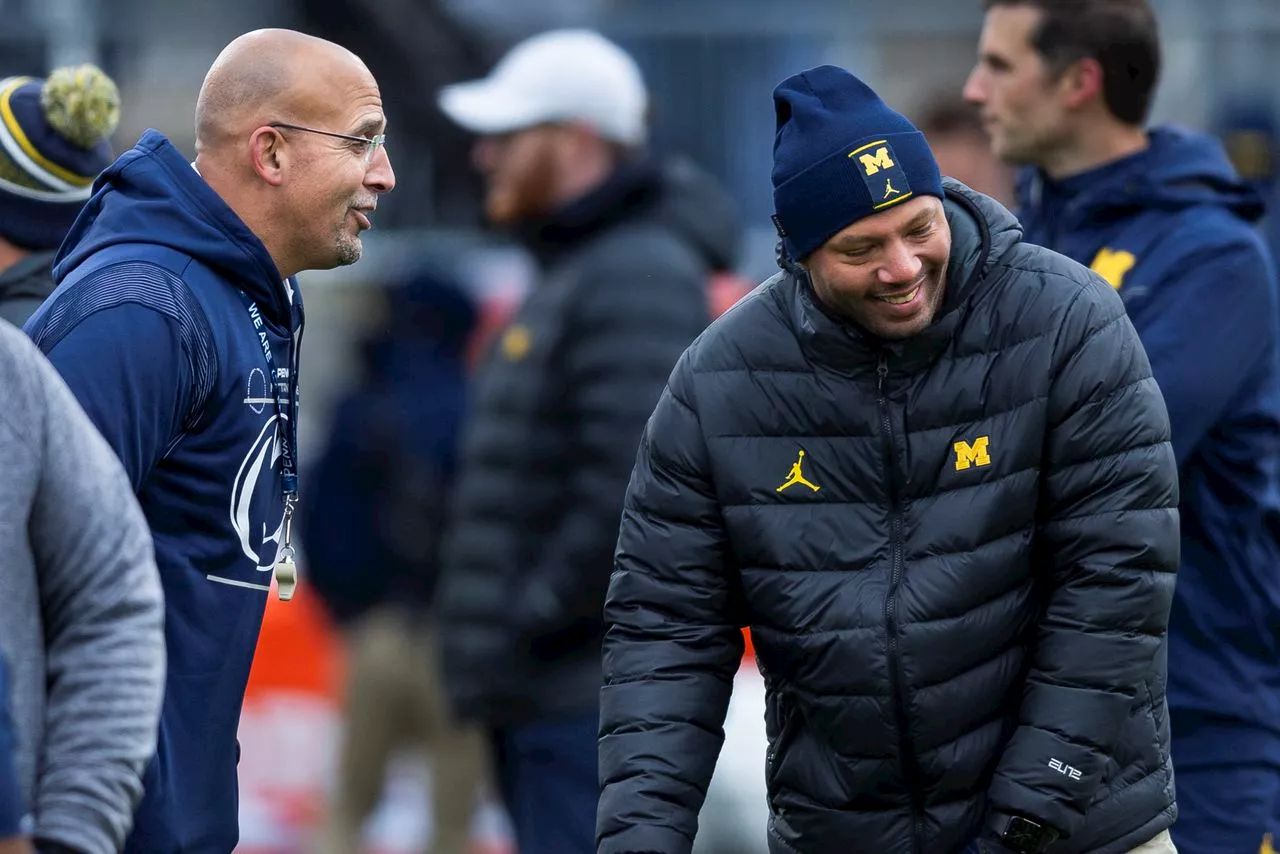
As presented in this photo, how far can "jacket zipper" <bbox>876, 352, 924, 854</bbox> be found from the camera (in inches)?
141

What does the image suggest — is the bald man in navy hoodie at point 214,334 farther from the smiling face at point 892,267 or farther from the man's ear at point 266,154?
the smiling face at point 892,267

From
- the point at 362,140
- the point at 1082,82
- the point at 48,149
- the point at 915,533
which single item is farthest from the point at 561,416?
the point at 915,533

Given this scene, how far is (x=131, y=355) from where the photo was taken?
3.34 meters

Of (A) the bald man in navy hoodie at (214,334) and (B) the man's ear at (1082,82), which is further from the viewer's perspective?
(B) the man's ear at (1082,82)

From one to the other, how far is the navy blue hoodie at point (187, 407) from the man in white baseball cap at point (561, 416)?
203cm

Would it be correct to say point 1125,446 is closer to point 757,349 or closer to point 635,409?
point 757,349

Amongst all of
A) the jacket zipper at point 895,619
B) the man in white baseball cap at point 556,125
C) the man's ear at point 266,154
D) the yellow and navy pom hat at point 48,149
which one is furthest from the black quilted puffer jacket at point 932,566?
the man in white baseball cap at point 556,125

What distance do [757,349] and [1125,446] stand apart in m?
0.65

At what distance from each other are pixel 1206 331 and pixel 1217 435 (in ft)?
0.74

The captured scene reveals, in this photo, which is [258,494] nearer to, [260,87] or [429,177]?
[260,87]

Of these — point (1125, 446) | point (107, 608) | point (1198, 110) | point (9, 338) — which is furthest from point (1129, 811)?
point (1198, 110)

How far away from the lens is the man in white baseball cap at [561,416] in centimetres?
571

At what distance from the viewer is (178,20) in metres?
10.8

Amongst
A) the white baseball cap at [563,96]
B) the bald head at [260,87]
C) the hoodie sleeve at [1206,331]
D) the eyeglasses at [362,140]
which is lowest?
the hoodie sleeve at [1206,331]
